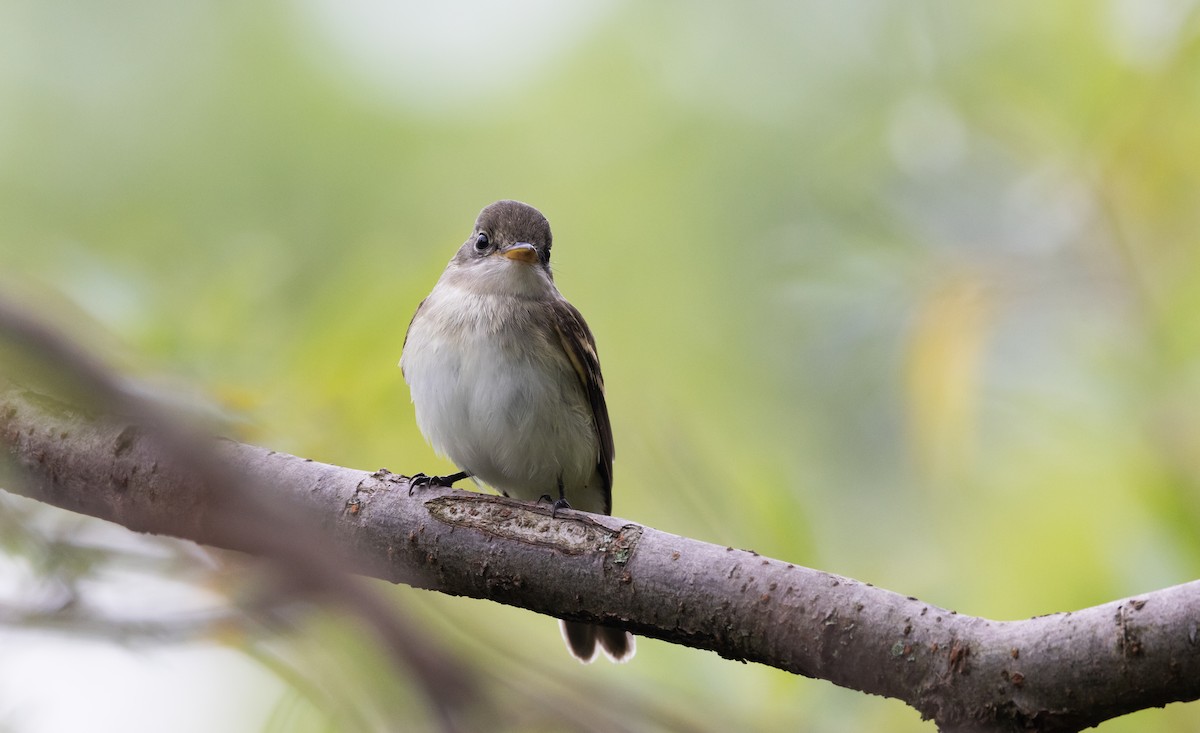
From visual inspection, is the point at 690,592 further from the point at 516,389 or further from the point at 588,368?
the point at 588,368

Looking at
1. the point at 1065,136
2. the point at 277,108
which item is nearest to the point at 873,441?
the point at 1065,136

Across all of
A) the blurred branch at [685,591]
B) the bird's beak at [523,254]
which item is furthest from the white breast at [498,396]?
the blurred branch at [685,591]

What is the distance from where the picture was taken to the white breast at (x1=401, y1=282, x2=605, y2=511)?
4.88 m

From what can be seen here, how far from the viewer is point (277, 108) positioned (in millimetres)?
10508

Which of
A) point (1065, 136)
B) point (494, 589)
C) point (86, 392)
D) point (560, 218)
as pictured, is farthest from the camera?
point (560, 218)

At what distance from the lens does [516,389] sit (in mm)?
4914

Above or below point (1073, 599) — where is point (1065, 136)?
above

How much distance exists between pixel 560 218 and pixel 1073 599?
6572mm

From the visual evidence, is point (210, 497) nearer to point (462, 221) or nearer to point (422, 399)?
point (422, 399)

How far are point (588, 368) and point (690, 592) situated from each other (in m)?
2.49

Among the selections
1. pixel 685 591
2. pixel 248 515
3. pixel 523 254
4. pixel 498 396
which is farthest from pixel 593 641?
pixel 248 515

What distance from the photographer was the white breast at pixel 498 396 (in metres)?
4.88

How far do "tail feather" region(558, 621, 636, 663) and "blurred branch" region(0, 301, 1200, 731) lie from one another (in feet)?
5.69

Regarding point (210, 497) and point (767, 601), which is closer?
point (210, 497)
